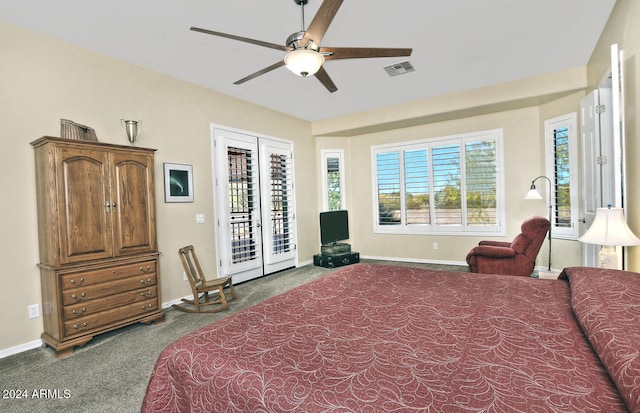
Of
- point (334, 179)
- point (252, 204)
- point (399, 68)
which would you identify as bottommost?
point (252, 204)

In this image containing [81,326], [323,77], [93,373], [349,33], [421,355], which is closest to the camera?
[421,355]

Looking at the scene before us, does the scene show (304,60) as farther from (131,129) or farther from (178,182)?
(178,182)

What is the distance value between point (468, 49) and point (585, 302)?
3.01 metres

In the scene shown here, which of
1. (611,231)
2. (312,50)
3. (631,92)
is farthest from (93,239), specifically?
(631,92)

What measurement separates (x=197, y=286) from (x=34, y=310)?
1424mm

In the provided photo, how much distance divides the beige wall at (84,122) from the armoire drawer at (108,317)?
0.51m

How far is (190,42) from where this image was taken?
3115 millimetres

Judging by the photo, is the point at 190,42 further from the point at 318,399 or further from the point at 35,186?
the point at 318,399

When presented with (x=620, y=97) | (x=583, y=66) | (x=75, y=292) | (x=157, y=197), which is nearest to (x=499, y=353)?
(x=620, y=97)

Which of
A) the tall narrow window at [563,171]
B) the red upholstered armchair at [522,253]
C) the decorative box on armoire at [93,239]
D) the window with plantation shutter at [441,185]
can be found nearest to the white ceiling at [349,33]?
the tall narrow window at [563,171]

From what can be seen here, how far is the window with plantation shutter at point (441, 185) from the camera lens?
5203mm

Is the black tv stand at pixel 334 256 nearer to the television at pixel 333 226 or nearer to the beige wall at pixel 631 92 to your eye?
the television at pixel 333 226

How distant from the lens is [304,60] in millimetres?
2166

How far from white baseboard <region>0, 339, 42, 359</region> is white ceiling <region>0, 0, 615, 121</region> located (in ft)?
9.06
